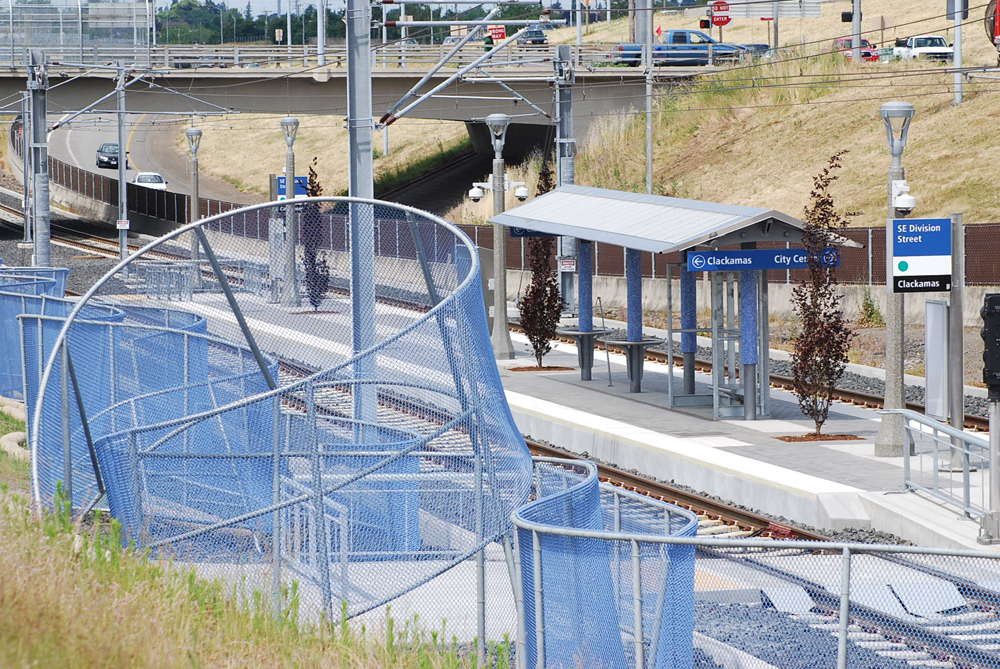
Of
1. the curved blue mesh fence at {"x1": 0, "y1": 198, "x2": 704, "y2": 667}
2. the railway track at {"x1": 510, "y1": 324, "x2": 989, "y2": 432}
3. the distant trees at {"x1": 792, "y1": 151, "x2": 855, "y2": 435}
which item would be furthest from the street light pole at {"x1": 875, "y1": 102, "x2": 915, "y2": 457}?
the curved blue mesh fence at {"x1": 0, "y1": 198, "x2": 704, "y2": 667}

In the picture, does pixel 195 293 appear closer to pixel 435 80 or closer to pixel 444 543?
pixel 444 543

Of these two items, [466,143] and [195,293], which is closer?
[195,293]

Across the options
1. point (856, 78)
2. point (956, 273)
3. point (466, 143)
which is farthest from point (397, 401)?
point (466, 143)

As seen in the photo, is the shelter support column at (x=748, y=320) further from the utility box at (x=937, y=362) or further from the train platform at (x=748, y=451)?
the utility box at (x=937, y=362)

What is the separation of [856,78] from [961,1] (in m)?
9.74

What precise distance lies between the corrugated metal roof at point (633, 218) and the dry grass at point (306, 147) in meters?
47.1

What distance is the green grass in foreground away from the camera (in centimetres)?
548

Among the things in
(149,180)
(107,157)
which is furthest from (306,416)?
(107,157)

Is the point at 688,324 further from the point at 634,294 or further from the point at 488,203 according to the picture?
the point at 488,203

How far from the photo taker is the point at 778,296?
106 feet

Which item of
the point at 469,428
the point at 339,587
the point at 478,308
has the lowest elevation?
the point at 339,587

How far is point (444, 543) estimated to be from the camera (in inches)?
335

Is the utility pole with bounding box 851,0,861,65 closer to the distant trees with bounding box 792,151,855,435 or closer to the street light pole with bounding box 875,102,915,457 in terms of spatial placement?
the distant trees with bounding box 792,151,855,435

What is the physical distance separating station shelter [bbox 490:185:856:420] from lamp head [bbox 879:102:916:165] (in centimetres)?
267
